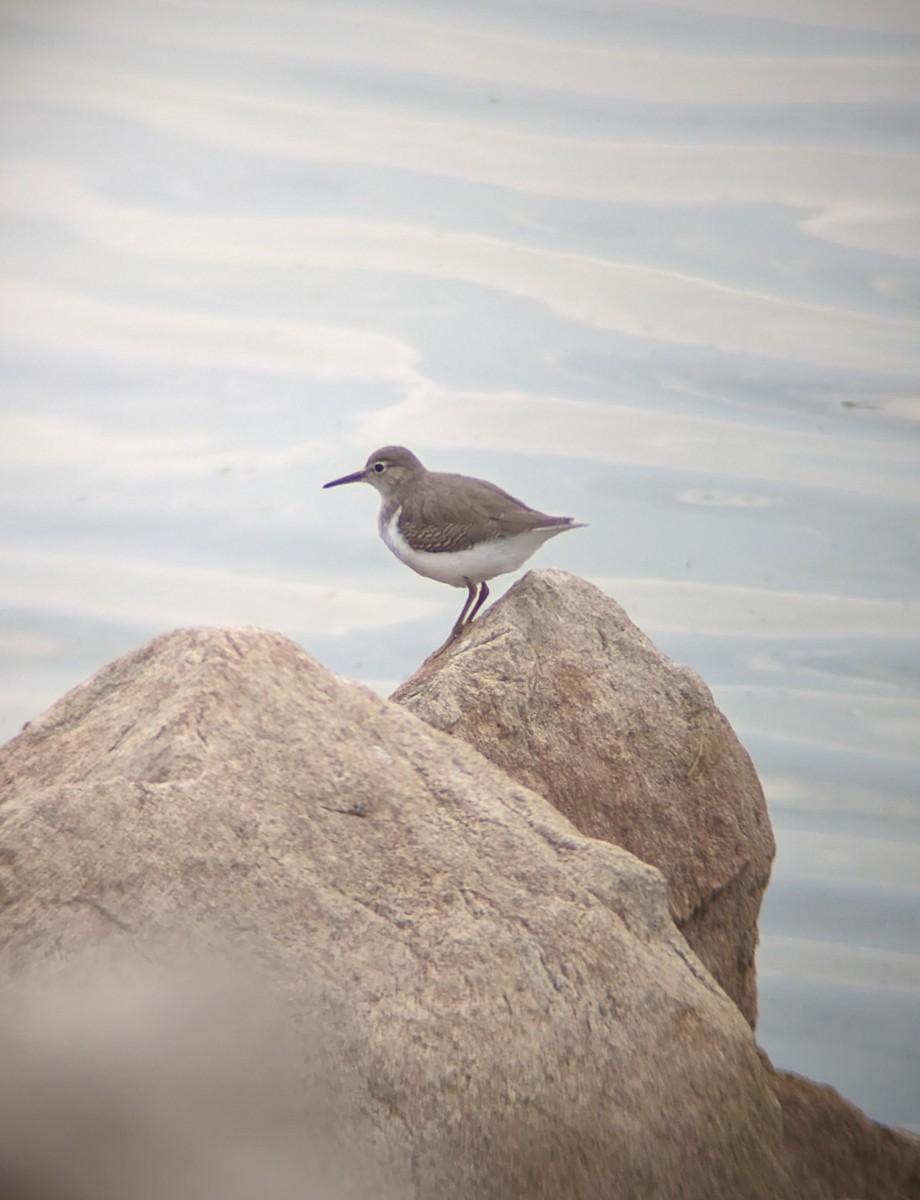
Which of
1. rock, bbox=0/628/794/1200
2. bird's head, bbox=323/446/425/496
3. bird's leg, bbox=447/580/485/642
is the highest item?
bird's head, bbox=323/446/425/496

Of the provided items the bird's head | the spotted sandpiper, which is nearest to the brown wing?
the spotted sandpiper

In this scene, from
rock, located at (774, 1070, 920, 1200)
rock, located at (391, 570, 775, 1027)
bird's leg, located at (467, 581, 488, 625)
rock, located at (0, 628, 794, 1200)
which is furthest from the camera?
bird's leg, located at (467, 581, 488, 625)

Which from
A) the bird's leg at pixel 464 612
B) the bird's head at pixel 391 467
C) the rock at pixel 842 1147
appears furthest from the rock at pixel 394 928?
the bird's head at pixel 391 467

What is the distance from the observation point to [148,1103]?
7.08 feet

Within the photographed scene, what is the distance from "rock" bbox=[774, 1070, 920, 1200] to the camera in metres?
3.07

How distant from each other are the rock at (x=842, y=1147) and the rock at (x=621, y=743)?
400 millimetres

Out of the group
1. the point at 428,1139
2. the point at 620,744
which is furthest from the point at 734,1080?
the point at 620,744

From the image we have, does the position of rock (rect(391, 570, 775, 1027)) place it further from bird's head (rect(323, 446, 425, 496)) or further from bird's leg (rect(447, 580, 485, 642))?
bird's head (rect(323, 446, 425, 496))

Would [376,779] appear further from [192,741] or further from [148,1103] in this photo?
[148,1103]

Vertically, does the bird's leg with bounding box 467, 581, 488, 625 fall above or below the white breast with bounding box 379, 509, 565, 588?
below

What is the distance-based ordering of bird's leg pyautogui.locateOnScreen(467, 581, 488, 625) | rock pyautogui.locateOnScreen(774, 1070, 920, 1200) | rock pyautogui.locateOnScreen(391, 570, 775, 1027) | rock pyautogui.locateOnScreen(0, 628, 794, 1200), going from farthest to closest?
1. bird's leg pyautogui.locateOnScreen(467, 581, 488, 625)
2. rock pyautogui.locateOnScreen(391, 570, 775, 1027)
3. rock pyautogui.locateOnScreen(774, 1070, 920, 1200)
4. rock pyautogui.locateOnScreen(0, 628, 794, 1200)

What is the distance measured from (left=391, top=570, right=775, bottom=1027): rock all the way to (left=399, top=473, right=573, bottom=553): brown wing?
→ 0.23 metres

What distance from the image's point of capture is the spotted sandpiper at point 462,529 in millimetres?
3945

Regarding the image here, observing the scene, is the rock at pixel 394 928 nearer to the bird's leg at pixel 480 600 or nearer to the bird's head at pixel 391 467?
the bird's leg at pixel 480 600
